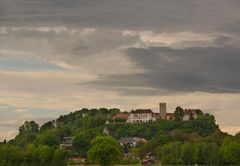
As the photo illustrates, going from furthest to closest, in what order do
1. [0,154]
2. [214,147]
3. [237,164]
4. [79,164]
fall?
[79,164], [214,147], [237,164], [0,154]

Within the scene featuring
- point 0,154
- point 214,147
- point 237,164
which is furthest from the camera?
point 214,147

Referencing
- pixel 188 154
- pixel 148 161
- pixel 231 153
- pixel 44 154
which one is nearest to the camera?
→ pixel 231 153

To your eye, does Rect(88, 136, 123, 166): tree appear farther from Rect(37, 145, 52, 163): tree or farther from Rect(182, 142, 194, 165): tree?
Rect(182, 142, 194, 165): tree

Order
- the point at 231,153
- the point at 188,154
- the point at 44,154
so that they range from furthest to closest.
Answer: the point at 188,154 → the point at 44,154 → the point at 231,153

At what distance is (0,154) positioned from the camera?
449 ft

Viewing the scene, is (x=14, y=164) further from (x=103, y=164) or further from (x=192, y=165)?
(x=192, y=165)

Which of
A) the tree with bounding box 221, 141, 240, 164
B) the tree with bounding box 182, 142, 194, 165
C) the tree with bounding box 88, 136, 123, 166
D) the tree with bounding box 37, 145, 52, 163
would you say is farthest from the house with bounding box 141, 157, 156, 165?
the tree with bounding box 88, 136, 123, 166

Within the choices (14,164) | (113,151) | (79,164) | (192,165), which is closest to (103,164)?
(113,151)

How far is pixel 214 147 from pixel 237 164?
43.1 ft

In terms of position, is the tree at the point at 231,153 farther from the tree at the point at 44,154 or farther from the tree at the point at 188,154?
the tree at the point at 44,154

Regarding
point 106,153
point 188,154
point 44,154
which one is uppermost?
point 188,154

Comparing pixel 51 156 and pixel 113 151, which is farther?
pixel 51 156

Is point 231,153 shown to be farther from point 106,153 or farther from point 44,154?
point 44,154

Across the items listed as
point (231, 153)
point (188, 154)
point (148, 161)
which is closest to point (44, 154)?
point (188, 154)
